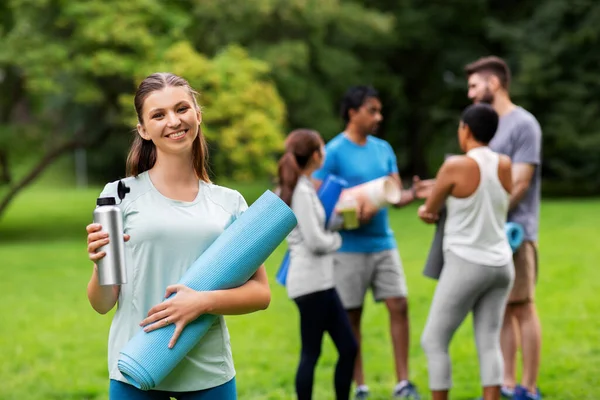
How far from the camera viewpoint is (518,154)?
537 centimetres

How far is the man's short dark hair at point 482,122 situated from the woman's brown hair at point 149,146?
2.03 meters

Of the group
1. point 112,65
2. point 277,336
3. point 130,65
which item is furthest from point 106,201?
point 130,65

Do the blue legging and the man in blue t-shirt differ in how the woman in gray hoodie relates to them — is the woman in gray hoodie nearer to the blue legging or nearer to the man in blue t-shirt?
the man in blue t-shirt

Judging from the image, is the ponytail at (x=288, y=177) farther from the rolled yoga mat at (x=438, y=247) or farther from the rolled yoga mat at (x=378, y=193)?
the rolled yoga mat at (x=438, y=247)

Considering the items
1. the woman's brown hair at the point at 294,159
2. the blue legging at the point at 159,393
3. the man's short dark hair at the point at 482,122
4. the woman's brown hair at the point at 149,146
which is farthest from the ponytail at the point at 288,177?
the blue legging at the point at 159,393

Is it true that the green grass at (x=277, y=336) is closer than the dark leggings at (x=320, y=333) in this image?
No

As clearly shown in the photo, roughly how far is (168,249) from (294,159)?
214 cm

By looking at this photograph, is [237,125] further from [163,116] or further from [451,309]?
[163,116]

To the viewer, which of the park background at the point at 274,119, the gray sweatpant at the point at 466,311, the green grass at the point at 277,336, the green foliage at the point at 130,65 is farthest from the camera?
the green foliage at the point at 130,65

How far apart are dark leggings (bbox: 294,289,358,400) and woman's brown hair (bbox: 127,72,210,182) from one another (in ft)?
6.57

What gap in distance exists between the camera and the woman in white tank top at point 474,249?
14.9 ft

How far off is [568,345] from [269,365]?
2456 mm

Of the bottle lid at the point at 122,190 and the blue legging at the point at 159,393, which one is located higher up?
the bottle lid at the point at 122,190

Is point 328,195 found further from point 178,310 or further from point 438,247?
point 178,310
